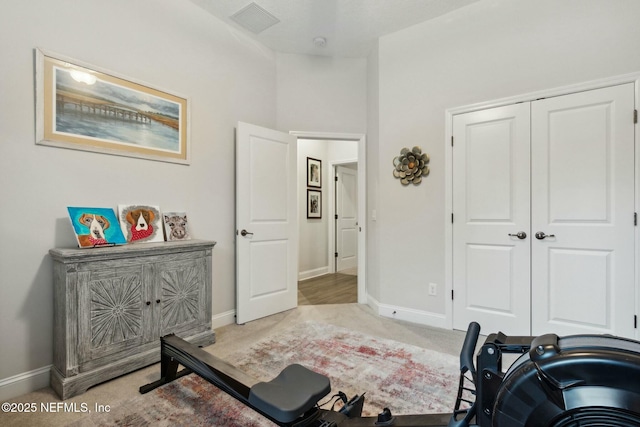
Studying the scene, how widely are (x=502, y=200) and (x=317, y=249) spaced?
3486 millimetres

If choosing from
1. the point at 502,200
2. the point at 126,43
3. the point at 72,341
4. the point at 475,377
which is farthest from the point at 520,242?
the point at 126,43

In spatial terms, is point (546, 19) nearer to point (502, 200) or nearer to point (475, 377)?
point (502, 200)

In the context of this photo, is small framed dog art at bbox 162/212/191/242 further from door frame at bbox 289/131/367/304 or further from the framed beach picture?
door frame at bbox 289/131/367/304

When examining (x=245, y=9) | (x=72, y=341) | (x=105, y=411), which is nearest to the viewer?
(x=105, y=411)

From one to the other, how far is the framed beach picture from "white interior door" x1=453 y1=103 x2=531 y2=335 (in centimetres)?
260

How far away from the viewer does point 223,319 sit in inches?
123

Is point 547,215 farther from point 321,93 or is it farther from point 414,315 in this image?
point 321,93

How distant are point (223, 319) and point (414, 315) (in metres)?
1.93

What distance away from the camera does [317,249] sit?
18.9 feet

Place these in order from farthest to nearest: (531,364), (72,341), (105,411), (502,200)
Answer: (502,200), (72,341), (105,411), (531,364)

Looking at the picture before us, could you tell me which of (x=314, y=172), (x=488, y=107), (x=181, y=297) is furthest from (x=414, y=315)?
(x=314, y=172)

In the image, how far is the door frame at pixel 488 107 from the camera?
89.4 inches

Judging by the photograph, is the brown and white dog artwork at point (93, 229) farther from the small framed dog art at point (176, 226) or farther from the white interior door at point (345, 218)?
the white interior door at point (345, 218)

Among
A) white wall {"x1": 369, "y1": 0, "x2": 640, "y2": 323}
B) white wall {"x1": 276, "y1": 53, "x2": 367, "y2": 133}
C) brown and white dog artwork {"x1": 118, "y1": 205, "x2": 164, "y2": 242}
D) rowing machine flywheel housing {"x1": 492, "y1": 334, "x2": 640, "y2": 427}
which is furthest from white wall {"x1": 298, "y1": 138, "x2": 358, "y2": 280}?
rowing machine flywheel housing {"x1": 492, "y1": 334, "x2": 640, "y2": 427}
